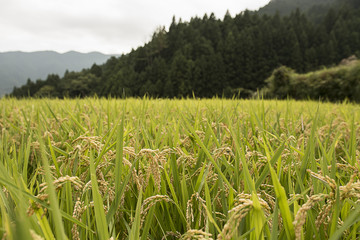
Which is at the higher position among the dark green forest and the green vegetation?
the dark green forest

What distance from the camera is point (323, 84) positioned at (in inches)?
444

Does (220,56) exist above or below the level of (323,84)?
above

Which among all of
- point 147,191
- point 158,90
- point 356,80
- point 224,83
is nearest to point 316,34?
point 224,83

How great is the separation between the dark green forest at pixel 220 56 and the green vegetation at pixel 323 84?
29.6 meters

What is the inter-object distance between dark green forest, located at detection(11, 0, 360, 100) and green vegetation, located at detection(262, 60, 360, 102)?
29595 mm

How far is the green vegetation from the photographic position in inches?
395

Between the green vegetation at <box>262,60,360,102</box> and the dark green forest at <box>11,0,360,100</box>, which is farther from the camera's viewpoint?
the dark green forest at <box>11,0,360,100</box>

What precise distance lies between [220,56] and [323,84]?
39.1 meters

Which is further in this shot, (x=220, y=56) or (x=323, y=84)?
(x=220, y=56)

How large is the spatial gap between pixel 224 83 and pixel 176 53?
12.4m

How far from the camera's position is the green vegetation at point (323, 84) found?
10.0 meters

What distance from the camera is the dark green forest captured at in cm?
4666

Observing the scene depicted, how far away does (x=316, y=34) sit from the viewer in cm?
5188

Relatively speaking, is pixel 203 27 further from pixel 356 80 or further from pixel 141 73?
pixel 356 80
